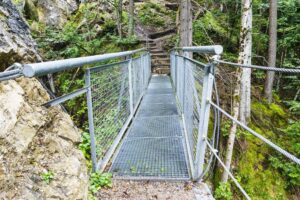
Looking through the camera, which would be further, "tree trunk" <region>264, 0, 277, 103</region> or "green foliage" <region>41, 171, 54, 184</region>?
"tree trunk" <region>264, 0, 277, 103</region>

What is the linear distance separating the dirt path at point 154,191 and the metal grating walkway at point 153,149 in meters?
0.10

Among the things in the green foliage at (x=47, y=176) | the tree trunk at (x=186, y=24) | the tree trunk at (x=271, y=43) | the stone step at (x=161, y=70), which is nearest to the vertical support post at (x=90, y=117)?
the green foliage at (x=47, y=176)

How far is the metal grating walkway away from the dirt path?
0.33 feet

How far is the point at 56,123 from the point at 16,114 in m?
0.42

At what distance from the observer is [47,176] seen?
1.71 m

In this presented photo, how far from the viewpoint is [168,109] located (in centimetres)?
584

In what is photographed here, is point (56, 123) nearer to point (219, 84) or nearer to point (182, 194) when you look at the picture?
point (182, 194)

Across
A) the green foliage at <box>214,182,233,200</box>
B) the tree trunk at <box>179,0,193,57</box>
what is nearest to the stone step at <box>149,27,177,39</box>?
the tree trunk at <box>179,0,193,57</box>

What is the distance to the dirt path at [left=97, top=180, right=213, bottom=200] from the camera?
2.45m

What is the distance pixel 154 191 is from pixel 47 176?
3.84 feet

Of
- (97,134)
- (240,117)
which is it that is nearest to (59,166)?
(97,134)

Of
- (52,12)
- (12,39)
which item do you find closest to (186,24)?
(12,39)

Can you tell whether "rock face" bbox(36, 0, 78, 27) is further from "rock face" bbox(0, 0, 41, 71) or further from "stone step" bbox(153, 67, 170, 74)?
"rock face" bbox(0, 0, 41, 71)

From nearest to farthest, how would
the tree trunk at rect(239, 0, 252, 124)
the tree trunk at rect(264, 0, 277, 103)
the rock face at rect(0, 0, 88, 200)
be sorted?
the rock face at rect(0, 0, 88, 200) → the tree trunk at rect(239, 0, 252, 124) → the tree trunk at rect(264, 0, 277, 103)
